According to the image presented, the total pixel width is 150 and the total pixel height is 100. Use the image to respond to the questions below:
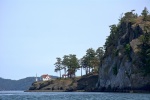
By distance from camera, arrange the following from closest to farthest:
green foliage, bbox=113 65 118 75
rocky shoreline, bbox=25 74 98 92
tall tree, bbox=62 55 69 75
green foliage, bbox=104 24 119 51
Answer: green foliage, bbox=113 65 118 75
green foliage, bbox=104 24 119 51
rocky shoreline, bbox=25 74 98 92
tall tree, bbox=62 55 69 75

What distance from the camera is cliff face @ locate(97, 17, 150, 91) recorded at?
101281 mm

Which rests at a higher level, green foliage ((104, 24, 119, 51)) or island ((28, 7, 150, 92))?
green foliage ((104, 24, 119, 51))

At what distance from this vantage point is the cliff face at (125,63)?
10128cm

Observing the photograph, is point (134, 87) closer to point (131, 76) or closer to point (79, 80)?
point (131, 76)

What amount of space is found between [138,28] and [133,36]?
3.73 meters

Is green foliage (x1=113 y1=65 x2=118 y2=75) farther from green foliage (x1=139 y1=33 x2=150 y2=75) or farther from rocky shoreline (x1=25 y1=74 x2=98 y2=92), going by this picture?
rocky shoreline (x1=25 y1=74 x2=98 y2=92)

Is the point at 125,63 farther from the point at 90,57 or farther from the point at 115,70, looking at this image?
the point at 90,57

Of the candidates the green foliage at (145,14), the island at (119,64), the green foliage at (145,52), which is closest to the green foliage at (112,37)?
the island at (119,64)

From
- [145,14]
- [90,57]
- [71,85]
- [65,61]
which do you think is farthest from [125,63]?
[65,61]

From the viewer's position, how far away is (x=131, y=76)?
102500 mm

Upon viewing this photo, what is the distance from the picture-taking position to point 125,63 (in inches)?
4291

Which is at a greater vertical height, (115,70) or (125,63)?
(125,63)

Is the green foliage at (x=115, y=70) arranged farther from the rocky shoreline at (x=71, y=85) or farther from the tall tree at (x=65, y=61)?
the tall tree at (x=65, y=61)

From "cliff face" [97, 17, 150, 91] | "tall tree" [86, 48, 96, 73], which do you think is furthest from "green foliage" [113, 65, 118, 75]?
"tall tree" [86, 48, 96, 73]
